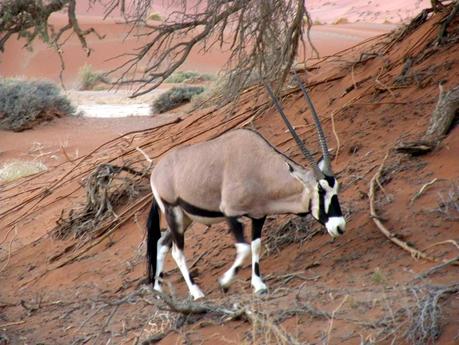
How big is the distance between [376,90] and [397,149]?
2452mm

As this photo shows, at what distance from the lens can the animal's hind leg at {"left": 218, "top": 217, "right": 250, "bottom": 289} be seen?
8562 mm

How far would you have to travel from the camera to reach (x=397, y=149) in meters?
10.0

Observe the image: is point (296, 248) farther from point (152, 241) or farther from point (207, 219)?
point (152, 241)

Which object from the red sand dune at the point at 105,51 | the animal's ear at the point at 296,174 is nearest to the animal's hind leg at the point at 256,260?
the animal's ear at the point at 296,174

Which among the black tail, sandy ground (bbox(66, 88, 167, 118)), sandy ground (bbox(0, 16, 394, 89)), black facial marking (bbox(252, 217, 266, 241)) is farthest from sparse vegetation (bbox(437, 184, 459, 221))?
sandy ground (bbox(0, 16, 394, 89))

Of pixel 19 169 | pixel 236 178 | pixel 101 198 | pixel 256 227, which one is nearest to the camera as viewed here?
pixel 256 227

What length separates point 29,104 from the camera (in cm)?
2462

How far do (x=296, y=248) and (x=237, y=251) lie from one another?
1078 mm

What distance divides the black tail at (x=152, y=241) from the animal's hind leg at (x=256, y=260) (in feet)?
4.55

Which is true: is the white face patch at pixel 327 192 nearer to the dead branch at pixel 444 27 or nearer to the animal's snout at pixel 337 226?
the animal's snout at pixel 337 226

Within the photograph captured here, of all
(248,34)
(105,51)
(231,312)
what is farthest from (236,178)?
(105,51)

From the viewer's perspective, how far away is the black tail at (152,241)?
9789 millimetres

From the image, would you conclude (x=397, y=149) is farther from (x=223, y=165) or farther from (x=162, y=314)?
(x=162, y=314)

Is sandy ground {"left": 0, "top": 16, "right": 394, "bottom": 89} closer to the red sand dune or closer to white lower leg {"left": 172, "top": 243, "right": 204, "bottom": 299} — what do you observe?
the red sand dune
